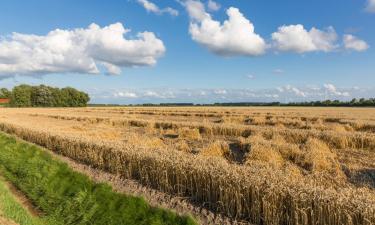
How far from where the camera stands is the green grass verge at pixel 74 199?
9484 mm

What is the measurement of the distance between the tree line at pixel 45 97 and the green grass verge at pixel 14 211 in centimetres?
14248

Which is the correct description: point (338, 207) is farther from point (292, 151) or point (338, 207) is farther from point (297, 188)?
point (292, 151)

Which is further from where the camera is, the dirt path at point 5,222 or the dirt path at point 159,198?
the dirt path at point 5,222

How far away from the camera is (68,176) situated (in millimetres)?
13945

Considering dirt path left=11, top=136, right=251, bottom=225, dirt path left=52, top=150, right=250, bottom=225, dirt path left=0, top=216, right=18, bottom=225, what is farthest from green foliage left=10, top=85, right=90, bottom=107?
dirt path left=0, top=216, right=18, bottom=225

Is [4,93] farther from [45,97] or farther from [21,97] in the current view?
[45,97]

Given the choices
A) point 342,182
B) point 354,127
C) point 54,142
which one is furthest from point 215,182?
point 354,127

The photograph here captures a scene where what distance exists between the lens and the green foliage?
14284cm

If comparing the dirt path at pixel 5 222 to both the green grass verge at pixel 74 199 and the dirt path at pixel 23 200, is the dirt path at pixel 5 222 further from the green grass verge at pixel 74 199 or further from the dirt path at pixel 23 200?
the dirt path at pixel 23 200

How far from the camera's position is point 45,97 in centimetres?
Result: 14550

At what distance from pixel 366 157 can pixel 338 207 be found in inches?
399

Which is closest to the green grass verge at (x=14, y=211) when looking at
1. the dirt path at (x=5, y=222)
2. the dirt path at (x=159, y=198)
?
the dirt path at (x=5, y=222)

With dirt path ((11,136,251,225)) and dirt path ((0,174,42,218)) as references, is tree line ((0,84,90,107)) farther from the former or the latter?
dirt path ((11,136,251,225))

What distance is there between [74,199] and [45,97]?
144755 millimetres
